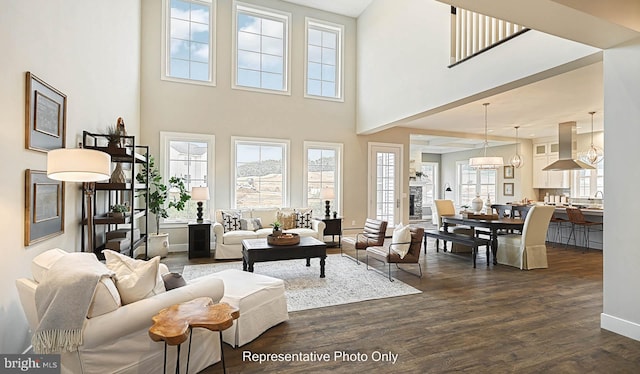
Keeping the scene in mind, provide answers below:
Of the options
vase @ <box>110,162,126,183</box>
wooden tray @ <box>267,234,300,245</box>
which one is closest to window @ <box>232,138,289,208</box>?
wooden tray @ <box>267,234,300,245</box>

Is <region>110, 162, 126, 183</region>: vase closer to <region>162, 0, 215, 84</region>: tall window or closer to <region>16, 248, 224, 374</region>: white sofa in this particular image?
<region>16, 248, 224, 374</region>: white sofa

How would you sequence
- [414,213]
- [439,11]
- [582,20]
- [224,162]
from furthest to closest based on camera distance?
[414,213]
[224,162]
[439,11]
[582,20]

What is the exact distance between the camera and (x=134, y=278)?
2.07 meters

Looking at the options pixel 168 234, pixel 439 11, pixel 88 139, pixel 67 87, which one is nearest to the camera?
pixel 67 87

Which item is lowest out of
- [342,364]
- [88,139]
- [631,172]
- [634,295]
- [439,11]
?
[342,364]

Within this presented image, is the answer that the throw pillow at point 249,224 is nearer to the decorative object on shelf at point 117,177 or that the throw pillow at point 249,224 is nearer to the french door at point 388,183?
the decorative object on shelf at point 117,177

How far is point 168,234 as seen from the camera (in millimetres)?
6164

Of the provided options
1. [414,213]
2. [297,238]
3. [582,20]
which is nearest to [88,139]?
[297,238]

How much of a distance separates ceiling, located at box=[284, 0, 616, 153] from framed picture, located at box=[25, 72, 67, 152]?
5211mm

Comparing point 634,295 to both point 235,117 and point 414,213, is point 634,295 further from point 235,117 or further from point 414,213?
point 414,213

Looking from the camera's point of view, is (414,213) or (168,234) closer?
(168,234)

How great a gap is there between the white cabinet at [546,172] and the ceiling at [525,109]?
506mm

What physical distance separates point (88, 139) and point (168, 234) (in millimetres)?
2916

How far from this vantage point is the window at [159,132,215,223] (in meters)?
6.31
